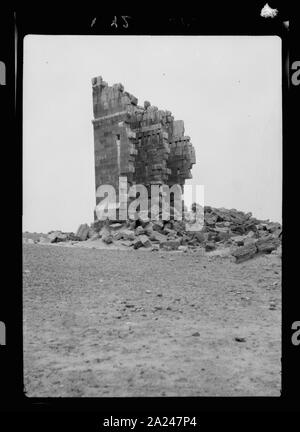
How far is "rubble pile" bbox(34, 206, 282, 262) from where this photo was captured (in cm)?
1069

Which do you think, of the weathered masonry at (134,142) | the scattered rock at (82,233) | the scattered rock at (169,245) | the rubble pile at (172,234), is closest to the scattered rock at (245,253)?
the rubble pile at (172,234)

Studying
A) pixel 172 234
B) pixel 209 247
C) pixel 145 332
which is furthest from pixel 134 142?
pixel 145 332

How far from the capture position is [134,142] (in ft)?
43.9

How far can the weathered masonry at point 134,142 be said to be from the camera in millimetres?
12945

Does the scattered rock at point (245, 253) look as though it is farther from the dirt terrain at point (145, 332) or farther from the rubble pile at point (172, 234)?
the dirt terrain at point (145, 332)

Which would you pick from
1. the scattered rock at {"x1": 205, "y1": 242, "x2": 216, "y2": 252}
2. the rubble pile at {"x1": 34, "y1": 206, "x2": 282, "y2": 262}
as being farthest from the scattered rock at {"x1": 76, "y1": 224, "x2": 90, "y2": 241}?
the scattered rock at {"x1": 205, "y1": 242, "x2": 216, "y2": 252}

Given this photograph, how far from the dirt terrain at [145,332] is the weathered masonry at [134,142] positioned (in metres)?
6.06

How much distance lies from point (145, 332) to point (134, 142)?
9107mm

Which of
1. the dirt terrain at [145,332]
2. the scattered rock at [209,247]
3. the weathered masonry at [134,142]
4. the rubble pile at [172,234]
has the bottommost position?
the dirt terrain at [145,332]

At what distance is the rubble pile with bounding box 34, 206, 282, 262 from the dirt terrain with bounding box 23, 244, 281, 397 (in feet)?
10.5
